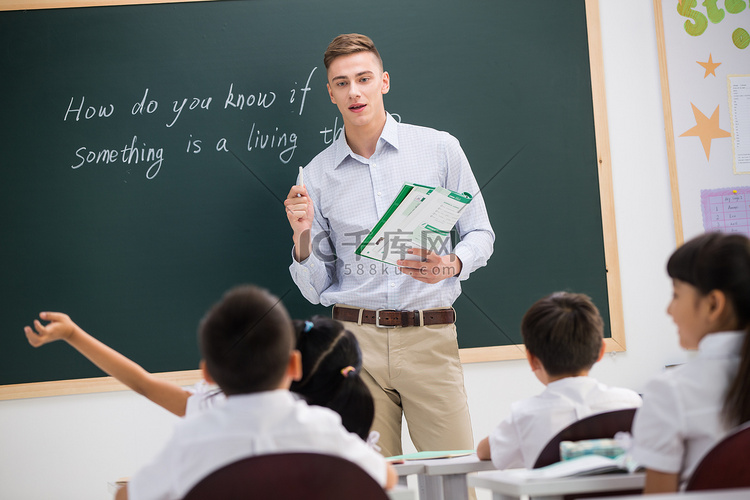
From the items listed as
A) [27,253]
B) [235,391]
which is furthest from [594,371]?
[27,253]

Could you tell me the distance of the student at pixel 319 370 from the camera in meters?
1.53

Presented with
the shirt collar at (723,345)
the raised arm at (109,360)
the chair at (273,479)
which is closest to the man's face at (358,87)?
the raised arm at (109,360)

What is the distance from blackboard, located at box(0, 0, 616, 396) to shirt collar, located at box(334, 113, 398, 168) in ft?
0.79

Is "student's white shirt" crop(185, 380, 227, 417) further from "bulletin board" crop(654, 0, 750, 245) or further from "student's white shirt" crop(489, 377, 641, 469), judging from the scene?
"bulletin board" crop(654, 0, 750, 245)

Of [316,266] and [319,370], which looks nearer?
[319,370]

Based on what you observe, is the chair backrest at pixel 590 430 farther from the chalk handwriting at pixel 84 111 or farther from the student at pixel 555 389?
the chalk handwriting at pixel 84 111

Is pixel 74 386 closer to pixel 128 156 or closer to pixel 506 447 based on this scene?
pixel 128 156

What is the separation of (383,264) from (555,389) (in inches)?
40.5

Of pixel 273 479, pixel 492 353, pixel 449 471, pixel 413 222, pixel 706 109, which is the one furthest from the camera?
pixel 706 109

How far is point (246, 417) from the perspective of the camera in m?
1.08

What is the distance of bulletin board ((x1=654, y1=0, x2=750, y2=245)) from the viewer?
3.04 m

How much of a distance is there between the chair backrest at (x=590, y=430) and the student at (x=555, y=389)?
173mm

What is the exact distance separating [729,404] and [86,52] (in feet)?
9.08

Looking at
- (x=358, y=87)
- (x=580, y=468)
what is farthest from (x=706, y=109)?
(x=580, y=468)
